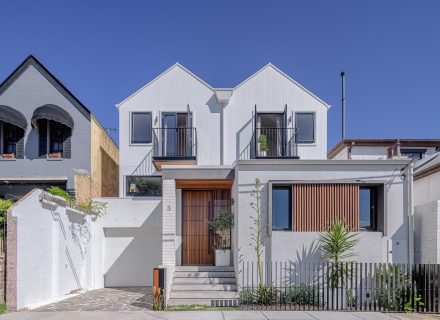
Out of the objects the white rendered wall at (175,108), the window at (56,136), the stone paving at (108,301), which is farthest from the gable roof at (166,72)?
the stone paving at (108,301)

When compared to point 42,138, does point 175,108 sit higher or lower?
higher

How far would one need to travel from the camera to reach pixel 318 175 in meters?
9.75

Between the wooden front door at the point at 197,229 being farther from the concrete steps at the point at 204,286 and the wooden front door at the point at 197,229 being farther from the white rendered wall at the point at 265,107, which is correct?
the white rendered wall at the point at 265,107

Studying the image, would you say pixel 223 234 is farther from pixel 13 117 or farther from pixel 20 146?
pixel 13 117

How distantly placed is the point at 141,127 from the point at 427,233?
11.9m

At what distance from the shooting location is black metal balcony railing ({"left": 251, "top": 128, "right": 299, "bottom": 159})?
1478cm

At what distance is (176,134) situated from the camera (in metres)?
14.9

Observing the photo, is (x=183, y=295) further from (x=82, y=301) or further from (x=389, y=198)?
(x=389, y=198)

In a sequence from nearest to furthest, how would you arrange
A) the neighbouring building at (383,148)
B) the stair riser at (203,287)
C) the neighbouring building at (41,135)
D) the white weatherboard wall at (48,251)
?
the white weatherboard wall at (48,251)
the stair riser at (203,287)
the neighbouring building at (41,135)
the neighbouring building at (383,148)

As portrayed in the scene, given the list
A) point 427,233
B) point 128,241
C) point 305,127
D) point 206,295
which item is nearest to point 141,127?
point 128,241

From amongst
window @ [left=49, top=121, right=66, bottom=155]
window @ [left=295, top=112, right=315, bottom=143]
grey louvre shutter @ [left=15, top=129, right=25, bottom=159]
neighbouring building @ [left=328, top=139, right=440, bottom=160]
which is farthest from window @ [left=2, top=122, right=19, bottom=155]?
neighbouring building @ [left=328, top=139, right=440, bottom=160]

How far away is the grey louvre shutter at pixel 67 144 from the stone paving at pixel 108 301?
5994 mm

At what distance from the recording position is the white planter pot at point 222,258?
10867 millimetres

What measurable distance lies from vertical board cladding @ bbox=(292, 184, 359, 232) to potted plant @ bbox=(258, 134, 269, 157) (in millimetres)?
5144
